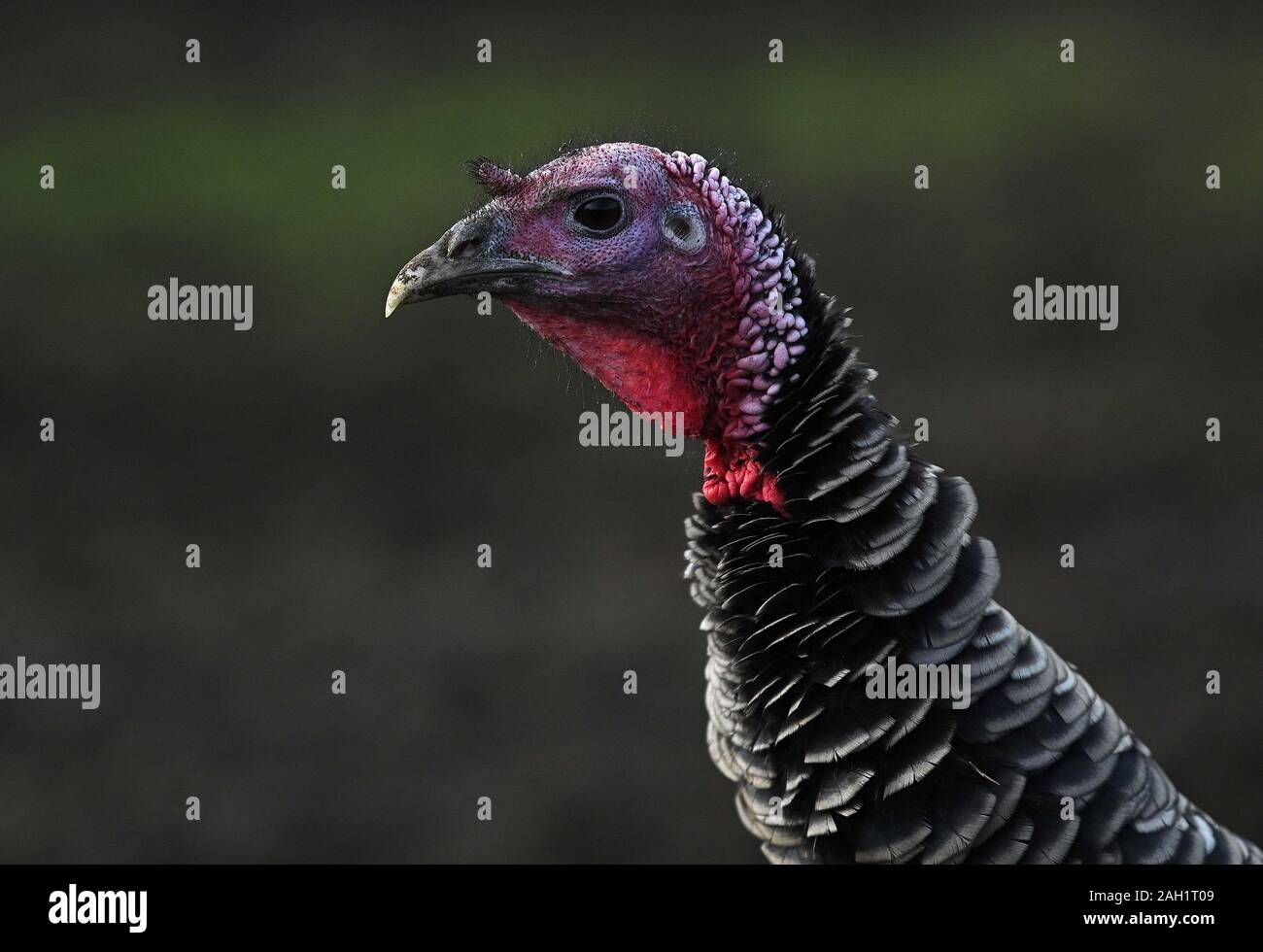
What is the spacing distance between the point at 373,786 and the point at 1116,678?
13.4 ft

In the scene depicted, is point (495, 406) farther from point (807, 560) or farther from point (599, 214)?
point (807, 560)

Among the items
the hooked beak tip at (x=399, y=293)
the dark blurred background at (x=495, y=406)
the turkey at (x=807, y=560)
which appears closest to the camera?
the turkey at (x=807, y=560)

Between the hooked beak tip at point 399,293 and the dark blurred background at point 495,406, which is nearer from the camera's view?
the hooked beak tip at point 399,293

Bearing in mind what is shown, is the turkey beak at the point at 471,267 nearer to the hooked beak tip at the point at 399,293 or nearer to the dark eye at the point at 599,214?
the hooked beak tip at the point at 399,293

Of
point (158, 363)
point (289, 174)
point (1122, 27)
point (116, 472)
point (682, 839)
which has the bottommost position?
point (682, 839)

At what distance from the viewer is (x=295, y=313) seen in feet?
36.4

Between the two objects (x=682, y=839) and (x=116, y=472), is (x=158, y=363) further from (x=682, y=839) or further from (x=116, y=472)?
(x=682, y=839)

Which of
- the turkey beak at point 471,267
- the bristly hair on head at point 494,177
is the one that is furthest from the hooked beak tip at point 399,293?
the bristly hair on head at point 494,177

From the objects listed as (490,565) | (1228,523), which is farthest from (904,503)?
(1228,523)

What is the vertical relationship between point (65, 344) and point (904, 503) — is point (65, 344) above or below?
above

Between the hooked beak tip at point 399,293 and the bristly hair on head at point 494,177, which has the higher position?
the bristly hair on head at point 494,177

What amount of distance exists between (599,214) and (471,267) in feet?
1.19

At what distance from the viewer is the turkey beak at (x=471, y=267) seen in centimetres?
353

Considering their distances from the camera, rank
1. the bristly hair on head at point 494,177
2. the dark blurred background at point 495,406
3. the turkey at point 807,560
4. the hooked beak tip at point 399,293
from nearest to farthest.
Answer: the turkey at point 807,560 → the hooked beak tip at point 399,293 → the bristly hair on head at point 494,177 → the dark blurred background at point 495,406
